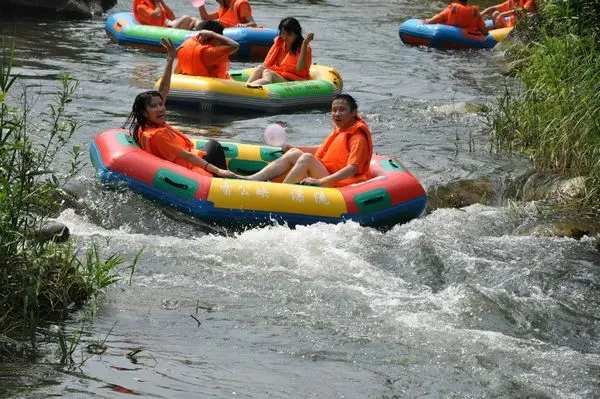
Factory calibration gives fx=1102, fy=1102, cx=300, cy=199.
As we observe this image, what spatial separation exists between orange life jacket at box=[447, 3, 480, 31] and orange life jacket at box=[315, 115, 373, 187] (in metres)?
8.15

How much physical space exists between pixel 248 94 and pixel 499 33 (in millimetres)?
6094

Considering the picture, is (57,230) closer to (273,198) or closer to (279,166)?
(273,198)

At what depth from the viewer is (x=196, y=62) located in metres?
11.0

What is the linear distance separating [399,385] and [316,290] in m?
1.38

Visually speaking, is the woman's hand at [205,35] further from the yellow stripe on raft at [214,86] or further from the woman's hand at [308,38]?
the woman's hand at [308,38]

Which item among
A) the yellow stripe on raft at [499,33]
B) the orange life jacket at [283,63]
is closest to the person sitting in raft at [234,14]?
the orange life jacket at [283,63]

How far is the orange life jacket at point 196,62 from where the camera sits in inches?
433

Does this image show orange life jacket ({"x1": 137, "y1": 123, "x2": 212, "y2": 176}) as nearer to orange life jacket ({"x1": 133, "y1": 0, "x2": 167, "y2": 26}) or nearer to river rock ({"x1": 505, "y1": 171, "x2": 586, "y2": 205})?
river rock ({"x1": 505, "y1": 171, "x2": 586, "y2": 205})

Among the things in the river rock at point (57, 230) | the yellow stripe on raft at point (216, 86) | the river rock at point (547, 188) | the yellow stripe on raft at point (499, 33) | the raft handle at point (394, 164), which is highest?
the yellow stripe on raft at point (499, 33)

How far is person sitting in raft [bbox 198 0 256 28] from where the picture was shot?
14.2 m

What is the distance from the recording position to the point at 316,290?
6125 mm

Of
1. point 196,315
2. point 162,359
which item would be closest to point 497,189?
point 196,315

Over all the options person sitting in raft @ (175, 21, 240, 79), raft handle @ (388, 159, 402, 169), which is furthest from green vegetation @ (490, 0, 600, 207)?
person sitting in raft @ (175, 21, 240, 79)

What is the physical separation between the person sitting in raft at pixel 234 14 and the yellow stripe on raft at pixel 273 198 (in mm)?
7033
